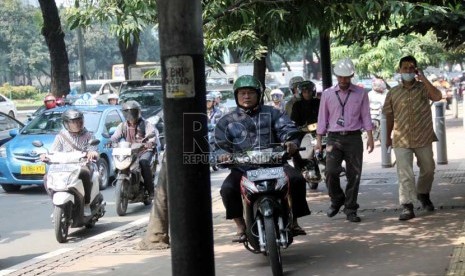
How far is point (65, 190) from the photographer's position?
9.72 meters

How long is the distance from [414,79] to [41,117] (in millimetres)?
8976

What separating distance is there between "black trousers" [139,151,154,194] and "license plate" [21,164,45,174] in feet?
9.54

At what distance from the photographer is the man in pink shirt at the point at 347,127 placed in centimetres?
941

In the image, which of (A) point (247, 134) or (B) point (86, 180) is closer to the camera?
(A) point (247, 134)

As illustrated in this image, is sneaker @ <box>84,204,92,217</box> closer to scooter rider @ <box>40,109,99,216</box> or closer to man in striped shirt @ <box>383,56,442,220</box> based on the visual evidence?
scooter rider @ <box>40,109,99,216</box>

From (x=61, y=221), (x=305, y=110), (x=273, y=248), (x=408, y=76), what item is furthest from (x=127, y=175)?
(x=273, y=248)

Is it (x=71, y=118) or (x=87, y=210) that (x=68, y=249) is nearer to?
(x=87, y=210)

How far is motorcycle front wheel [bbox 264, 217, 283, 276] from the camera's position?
660 centimetres

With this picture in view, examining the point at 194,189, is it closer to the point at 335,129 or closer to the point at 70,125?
the point at 335,129

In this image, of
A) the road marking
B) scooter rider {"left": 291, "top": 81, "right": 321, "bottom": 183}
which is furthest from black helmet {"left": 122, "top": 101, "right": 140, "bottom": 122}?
scooter rider {"left": 291, "top": 81, "right": 321, "bottom": 183}

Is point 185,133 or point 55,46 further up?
point 55,46

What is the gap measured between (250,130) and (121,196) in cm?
479

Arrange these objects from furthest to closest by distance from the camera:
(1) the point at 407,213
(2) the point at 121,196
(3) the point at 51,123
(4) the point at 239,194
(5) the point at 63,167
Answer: (3) the point at 51,123, (2) the point at 121,196, (5) the point at 63,167, (1) the point at 407,213, (4) the point at 239,194

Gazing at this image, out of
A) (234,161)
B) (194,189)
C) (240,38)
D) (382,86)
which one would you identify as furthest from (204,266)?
(382,86)
